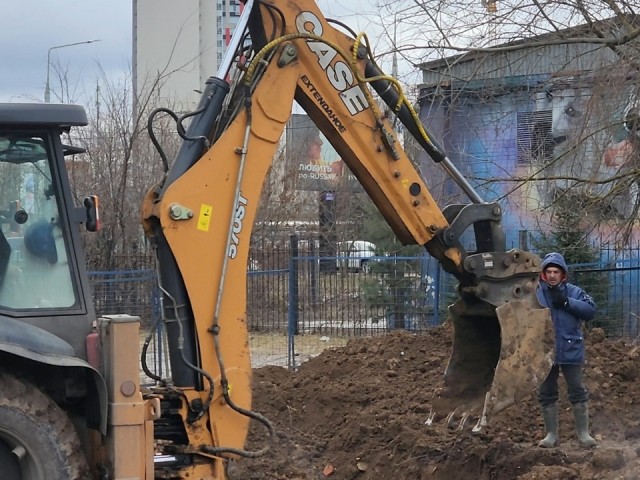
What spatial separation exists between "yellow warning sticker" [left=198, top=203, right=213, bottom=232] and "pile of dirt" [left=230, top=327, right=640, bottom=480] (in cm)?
149

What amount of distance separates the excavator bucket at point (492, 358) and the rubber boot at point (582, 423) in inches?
37.0

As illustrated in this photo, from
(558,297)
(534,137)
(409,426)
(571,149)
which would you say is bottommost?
(409,426)

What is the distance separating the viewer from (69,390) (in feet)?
15.5

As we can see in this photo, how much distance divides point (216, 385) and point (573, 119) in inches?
297

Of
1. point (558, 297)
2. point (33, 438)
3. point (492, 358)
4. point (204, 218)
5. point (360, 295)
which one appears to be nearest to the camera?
point (33, 438)

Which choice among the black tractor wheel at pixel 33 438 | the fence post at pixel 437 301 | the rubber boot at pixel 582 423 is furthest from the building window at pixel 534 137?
the black tractor wheel at pixel 33 438

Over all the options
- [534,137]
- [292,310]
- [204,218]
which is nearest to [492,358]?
[204,218]

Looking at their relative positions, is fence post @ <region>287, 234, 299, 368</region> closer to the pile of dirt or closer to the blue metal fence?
the blue metal fence

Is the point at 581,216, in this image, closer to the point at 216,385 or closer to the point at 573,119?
the point at 573,119

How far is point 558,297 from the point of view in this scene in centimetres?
737

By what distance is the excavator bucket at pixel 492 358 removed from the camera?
6.38 m

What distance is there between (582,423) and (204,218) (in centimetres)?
389

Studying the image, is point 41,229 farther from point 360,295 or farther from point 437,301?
point 360,295

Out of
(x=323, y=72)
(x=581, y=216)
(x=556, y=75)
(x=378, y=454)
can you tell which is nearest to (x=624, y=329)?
(x=581, y=216)
